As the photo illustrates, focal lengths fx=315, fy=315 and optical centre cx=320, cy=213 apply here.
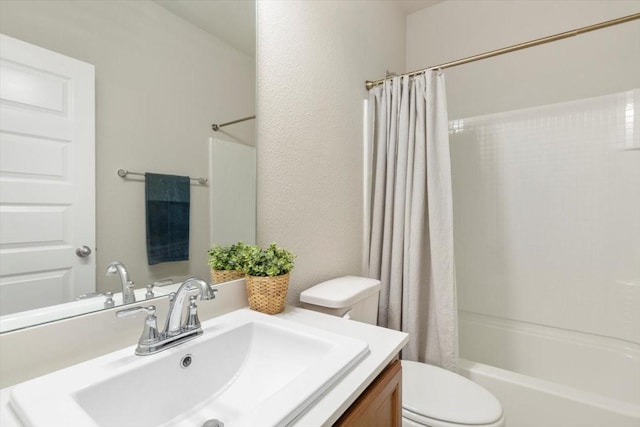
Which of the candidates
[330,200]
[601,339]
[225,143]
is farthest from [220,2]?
[601,339]

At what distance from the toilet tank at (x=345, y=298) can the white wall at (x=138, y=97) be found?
1.42 feet

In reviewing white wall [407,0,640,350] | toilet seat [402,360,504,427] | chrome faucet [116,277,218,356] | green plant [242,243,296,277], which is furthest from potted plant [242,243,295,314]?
white wall [407,0,640,350]

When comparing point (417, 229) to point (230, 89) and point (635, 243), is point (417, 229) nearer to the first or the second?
point (230, 89)

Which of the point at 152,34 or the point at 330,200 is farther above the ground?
the point at 152,34

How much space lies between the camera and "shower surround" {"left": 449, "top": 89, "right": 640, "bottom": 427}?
164cm

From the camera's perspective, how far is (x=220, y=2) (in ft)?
3.59

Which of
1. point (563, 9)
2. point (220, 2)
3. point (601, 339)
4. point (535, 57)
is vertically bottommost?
point (601, 339)

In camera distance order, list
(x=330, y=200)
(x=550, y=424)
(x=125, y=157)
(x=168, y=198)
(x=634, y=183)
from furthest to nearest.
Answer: (x=634, y=183)
(x=330, y=200)
(x=550, y=424)
(x=168, y=198)
(x=125, y=157)

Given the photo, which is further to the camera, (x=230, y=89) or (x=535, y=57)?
(x=535, y=57)

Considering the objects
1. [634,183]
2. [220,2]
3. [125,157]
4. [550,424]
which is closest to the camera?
[125,157]

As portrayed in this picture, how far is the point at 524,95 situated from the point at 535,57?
0.23 metres

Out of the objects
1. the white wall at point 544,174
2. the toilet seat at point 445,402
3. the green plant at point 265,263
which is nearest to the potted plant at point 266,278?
the green plant at point 265,263

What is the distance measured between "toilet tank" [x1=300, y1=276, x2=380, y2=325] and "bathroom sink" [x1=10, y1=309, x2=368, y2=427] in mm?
256

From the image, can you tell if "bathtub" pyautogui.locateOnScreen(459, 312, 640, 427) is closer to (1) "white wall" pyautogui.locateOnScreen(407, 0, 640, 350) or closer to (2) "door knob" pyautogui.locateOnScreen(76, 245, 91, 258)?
(1) "white wall" pyautogui.locateOnScreen(407, 0, 640, 350)
